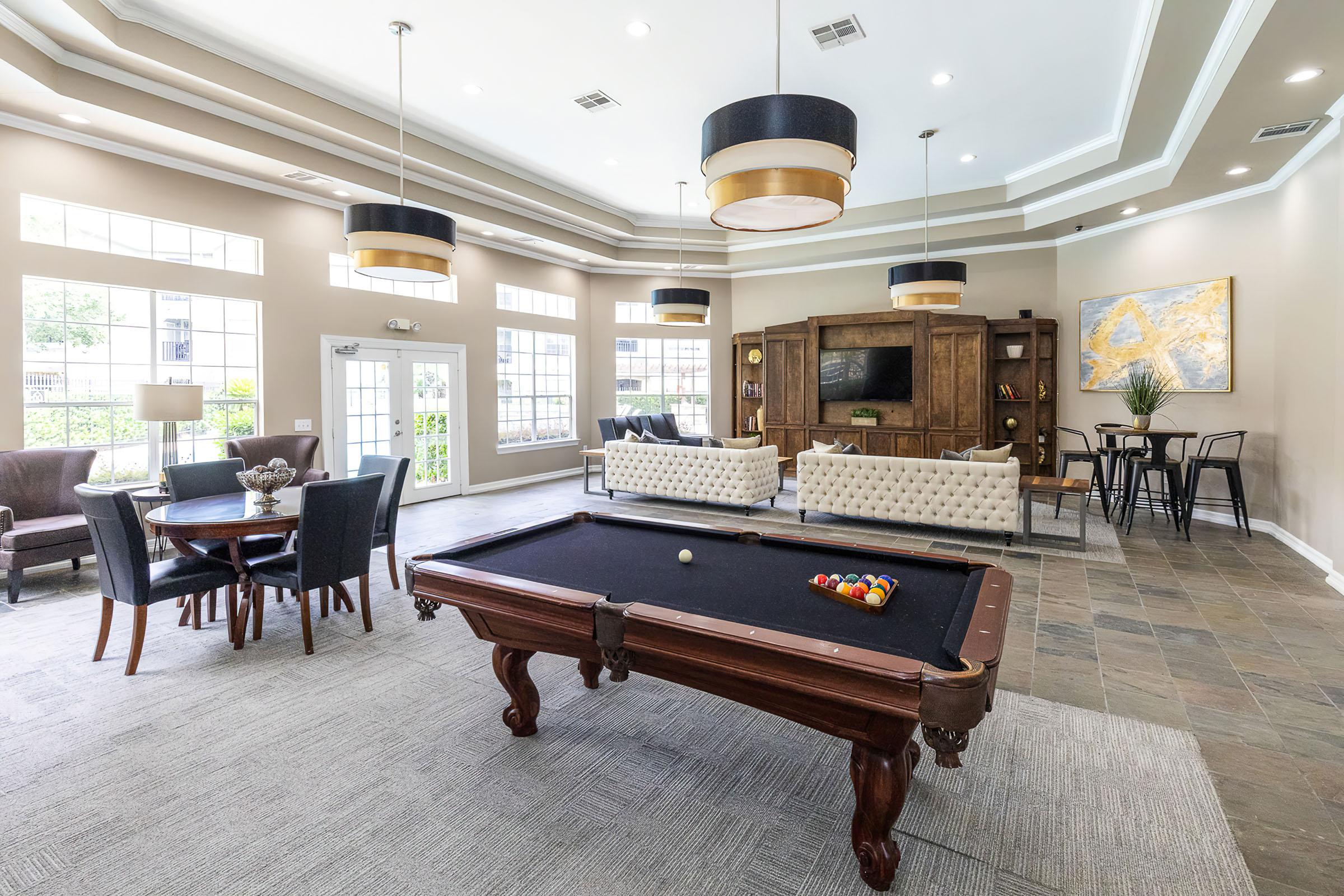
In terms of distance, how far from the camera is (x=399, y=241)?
149 inches

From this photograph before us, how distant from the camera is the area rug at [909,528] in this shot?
17.6 feet

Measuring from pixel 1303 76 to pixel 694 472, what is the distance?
5548 mm

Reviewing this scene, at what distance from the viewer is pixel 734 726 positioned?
2576mm

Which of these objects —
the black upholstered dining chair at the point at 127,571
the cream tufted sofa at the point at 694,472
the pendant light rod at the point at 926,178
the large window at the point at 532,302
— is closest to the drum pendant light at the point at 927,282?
the pendant light rod at the point at 926,178

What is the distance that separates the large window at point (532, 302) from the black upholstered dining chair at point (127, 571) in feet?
19.5

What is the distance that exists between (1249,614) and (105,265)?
8.51m

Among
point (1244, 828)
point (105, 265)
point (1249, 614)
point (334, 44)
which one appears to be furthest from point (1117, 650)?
point (105, 265)

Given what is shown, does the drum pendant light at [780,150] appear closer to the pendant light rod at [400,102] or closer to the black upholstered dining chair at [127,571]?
→ the pendant light rod at [400,102]

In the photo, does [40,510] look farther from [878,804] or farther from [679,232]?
[679,232]

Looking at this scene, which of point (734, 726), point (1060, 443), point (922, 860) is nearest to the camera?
point (922, 860)

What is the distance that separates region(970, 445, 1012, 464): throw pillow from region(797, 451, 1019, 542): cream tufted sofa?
0.32ft

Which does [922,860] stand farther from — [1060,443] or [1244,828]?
[1060,443]

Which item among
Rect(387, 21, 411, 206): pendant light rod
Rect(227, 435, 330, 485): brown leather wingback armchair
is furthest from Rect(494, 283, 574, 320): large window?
Rect(227, 435, 330, 485): brown leather wingback armchair

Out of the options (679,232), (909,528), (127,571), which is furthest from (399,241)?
(679,232)
